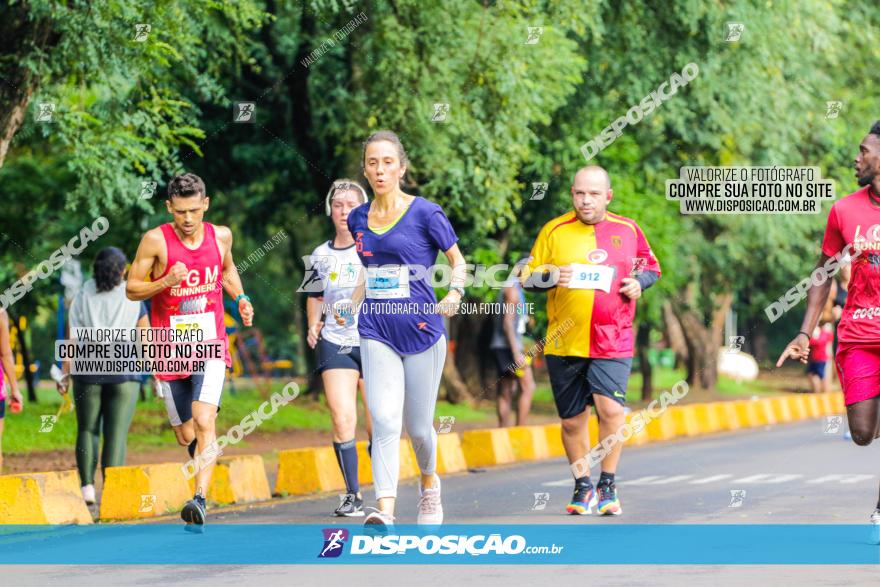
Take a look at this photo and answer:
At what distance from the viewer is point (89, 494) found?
12.6 m

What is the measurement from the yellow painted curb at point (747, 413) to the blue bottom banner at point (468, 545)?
1680cm

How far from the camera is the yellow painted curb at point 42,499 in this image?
35.4 ft

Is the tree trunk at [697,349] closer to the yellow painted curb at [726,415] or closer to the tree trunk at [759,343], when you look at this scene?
the yellow painted curb at [726,415]

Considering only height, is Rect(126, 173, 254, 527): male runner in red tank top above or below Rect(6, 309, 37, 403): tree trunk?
→ below

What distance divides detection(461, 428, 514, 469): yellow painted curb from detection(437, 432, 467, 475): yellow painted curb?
0.50 meters

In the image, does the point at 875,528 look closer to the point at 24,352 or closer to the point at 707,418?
the point at 707,418

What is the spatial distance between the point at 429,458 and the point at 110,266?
4445mm

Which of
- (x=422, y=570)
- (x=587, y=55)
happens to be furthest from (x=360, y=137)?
(x=422, y=570)

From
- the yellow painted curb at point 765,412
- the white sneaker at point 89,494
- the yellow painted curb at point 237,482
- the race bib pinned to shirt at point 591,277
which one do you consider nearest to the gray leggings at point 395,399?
the race bib pinned to shirt at point 591,277

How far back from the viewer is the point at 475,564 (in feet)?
26.6

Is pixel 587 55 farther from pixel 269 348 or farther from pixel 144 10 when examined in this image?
pixel 269 348

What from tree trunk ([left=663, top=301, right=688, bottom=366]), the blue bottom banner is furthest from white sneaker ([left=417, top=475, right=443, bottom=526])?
tree trunk ([left=663, top=301, right=688, bottom=366])

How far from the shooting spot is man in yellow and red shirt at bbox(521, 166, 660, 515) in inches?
421

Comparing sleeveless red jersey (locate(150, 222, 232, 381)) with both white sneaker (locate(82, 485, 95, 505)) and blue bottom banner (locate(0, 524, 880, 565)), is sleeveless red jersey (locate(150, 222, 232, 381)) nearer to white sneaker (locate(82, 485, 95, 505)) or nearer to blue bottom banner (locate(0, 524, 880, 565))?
blue bottom banner (locate(0, 524, 880, 565))
